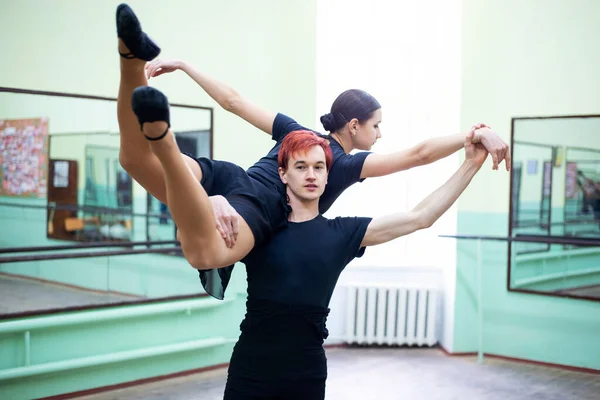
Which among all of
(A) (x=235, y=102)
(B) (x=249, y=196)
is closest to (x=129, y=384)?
(A) (x=235, y=102)

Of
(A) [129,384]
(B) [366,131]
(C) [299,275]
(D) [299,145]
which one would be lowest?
(A) [129,384]

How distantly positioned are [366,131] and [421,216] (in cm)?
64

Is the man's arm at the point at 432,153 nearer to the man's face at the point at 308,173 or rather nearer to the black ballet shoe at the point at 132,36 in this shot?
the man's face at the point at 308,173

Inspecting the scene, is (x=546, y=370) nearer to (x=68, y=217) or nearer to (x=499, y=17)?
(x=499, y=17)

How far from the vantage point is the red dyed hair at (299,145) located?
2.10 meters

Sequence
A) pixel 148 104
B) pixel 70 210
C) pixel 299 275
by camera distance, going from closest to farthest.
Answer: pixel 148 104 < pixel 299 275 < pixel 70 210

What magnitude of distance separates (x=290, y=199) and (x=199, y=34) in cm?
325

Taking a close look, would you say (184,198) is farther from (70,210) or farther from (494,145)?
(70,210)

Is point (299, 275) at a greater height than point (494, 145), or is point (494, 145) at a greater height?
point (494, 145)

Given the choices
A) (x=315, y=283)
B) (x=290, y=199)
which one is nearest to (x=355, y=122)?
(x=290, y=199)

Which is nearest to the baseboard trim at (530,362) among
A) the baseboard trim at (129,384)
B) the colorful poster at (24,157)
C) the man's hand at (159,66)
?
the baseboard trim at (129,384)

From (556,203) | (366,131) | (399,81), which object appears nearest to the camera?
(366,131)

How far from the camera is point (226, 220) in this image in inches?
74.7

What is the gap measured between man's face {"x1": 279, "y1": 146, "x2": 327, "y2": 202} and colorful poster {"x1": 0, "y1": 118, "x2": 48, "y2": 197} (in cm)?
274
